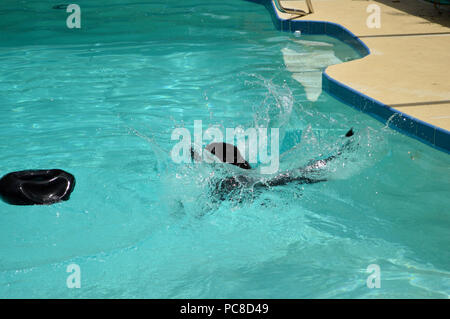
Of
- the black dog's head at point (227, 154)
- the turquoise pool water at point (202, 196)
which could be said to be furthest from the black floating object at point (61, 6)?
the black dog's head at point (227, 154)

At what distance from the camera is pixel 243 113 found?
5922 mm

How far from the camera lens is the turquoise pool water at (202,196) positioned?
11.0ft

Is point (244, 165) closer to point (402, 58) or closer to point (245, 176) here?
point (245, 176)

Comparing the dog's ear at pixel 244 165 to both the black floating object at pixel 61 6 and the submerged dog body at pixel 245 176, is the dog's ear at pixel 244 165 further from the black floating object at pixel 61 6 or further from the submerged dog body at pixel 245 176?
the black floating object at pixel 61 6

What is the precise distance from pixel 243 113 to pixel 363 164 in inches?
65.9

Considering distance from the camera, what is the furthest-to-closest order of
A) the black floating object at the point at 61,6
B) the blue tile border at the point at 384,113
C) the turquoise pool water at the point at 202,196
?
the black floating object at the point at 61,6
the blue tile border at the point at 384,113
the turquoise pool water at the point at 202,196

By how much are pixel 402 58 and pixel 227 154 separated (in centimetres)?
323

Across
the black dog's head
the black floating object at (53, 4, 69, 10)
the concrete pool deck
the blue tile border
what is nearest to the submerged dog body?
the black dog's head

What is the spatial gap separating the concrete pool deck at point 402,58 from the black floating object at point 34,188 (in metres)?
2.98

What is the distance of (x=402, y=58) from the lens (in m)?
6.61

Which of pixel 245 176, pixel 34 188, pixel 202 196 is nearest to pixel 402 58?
pixel 245 176

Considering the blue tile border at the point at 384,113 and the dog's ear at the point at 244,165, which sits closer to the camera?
the dog's ear at the point at 244,165
